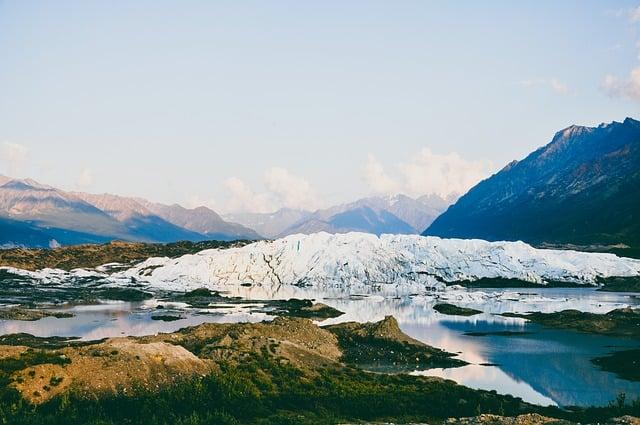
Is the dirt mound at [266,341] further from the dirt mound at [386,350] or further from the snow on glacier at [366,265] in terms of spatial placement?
the snow on glacier at [366,265]

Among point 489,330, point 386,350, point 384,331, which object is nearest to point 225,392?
point 386,350

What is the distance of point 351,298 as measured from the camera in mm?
103625

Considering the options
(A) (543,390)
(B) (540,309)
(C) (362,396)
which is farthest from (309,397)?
(B) (540,309)

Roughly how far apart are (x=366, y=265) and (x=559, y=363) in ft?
280

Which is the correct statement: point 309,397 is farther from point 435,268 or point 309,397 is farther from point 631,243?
point 631,243

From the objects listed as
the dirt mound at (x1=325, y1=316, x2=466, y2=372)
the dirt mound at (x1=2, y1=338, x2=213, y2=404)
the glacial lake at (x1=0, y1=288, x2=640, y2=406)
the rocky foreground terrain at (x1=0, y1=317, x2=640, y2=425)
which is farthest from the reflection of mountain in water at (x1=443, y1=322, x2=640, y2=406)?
the dirt mound at (x1=2, y1=338, x2=213, y2=404)

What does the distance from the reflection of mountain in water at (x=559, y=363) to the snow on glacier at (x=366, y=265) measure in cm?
5771

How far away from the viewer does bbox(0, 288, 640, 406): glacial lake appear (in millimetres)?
42094

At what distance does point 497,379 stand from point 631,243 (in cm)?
15387

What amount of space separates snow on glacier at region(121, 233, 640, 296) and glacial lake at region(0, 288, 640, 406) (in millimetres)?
16953

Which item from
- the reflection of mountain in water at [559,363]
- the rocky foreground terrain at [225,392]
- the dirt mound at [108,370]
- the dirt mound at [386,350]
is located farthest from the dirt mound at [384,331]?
the dirt mound at [108,370]

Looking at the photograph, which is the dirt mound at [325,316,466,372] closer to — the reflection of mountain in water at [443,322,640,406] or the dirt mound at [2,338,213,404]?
the reflection of mountain in water at [443,322,640,406]

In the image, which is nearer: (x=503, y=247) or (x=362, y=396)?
(x=362, y=396)

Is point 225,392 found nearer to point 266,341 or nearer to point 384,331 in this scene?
point 266,341
